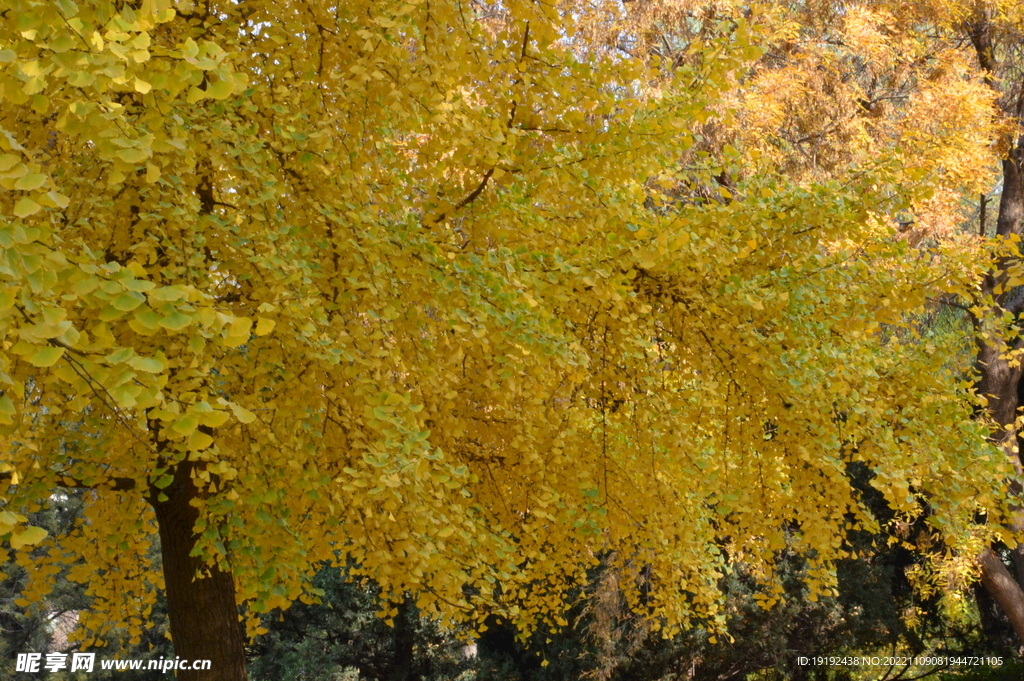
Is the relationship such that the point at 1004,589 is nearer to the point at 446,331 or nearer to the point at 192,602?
the point at 446,331

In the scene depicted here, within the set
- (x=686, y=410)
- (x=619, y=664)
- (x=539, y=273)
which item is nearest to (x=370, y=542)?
(x=539, y=273)

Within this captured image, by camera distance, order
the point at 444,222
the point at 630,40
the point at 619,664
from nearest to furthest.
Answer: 1. the point at 444,222
2. the point at 630,40
3. the point at 619,664

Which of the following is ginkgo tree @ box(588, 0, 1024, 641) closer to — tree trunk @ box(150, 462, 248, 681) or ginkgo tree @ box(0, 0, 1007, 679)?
ginkgo tree @ box(0, 0, 1007, 679)

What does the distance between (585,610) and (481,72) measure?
24.6 feet

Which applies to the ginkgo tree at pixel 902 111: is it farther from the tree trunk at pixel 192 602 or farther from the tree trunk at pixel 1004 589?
the tree trunk at pixel 192 602

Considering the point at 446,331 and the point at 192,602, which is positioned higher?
the point at 446,331

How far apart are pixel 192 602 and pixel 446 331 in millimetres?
2112

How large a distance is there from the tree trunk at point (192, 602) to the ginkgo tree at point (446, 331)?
0.5 inches

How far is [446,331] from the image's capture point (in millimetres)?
4461

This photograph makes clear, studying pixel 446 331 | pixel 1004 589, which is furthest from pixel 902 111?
pixel 446 331

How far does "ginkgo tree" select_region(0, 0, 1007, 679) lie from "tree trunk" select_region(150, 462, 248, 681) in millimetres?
14

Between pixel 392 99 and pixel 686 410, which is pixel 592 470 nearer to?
pixel 686 410

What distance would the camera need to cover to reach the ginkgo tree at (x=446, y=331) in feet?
12.1

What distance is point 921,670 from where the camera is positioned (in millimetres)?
13141
